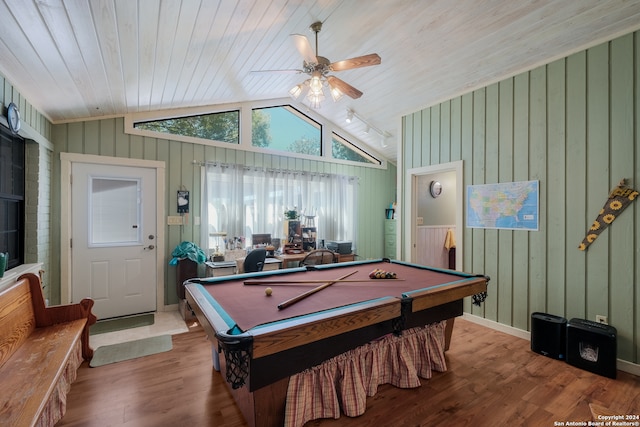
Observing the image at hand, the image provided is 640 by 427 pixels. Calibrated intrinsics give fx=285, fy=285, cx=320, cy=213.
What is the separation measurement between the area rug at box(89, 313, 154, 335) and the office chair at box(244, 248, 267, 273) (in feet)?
4.34

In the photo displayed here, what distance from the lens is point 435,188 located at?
203 inches

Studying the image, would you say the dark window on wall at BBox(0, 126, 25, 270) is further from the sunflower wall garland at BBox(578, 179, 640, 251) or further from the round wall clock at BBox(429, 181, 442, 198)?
the round wall clock at BBox(429, 181, 442, 198)

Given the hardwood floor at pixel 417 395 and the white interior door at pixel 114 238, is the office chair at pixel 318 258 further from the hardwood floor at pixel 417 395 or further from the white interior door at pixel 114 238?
the white interior door at pixel 114 238

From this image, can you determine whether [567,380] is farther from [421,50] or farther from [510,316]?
[421,50]

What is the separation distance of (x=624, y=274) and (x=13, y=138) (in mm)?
5650

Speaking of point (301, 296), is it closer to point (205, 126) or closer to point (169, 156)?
point (169, 156)

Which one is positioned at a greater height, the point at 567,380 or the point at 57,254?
the point at 57,254

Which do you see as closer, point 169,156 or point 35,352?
point 35,352

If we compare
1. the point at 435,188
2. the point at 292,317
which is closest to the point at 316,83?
the point at 292,317

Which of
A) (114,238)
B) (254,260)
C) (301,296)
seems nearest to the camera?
(301,296)

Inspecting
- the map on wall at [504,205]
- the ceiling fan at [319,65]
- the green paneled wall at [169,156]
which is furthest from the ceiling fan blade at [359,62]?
the green paneled wall at [169,156]

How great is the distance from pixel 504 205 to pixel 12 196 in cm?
496

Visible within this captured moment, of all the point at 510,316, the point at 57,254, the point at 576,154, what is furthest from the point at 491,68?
the point at 57,254

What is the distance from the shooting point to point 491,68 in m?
3.16
